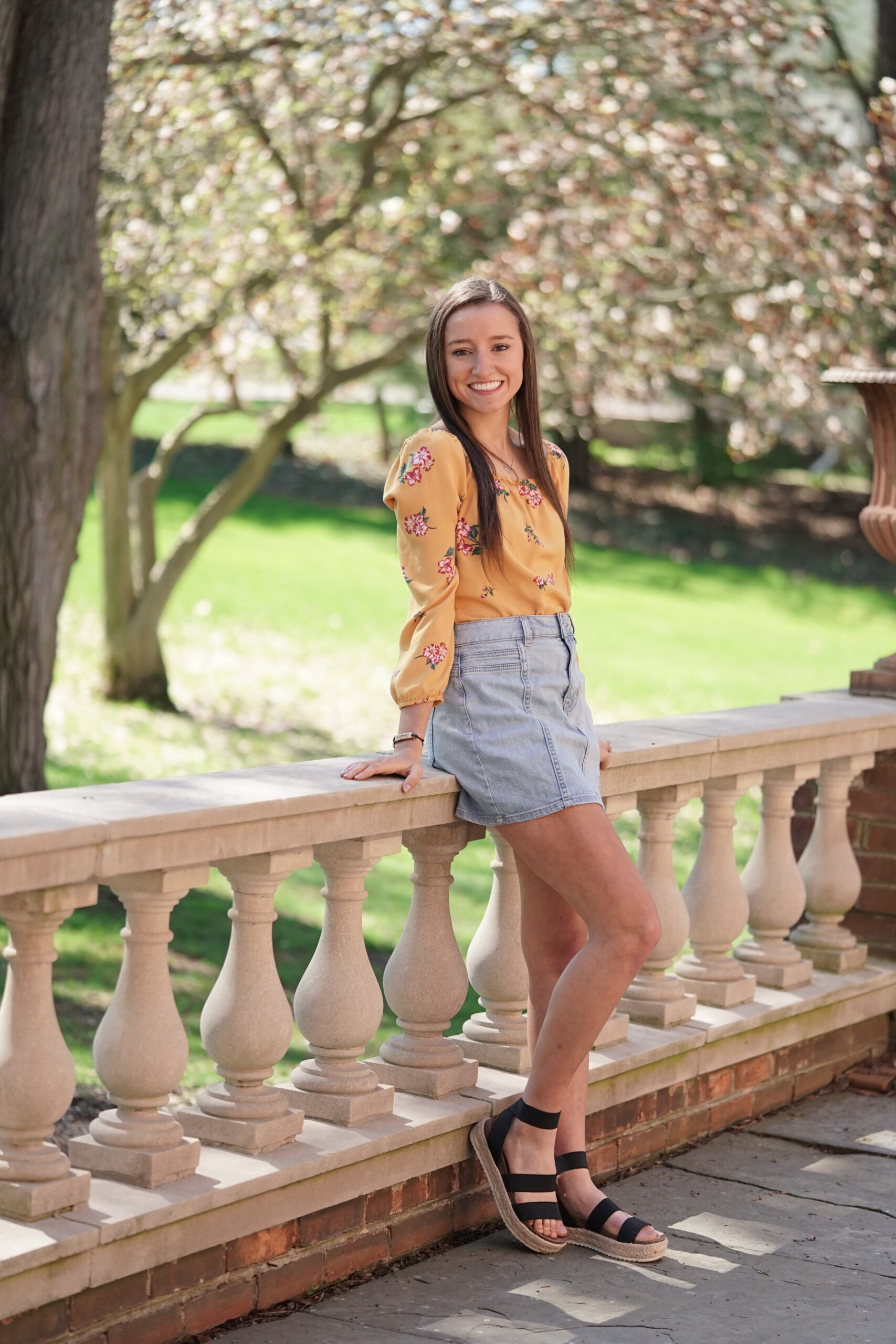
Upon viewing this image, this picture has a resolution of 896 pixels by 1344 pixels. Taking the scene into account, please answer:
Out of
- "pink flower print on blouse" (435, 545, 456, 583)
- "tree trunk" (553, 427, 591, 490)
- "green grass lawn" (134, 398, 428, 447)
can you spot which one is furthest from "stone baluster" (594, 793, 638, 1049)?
"green grass lawn" (134, 398, 428, 447)

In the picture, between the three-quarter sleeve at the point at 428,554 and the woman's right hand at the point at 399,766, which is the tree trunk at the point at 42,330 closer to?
the three-quarter sleeve at the point at 428,554

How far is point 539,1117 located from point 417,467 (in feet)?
4.08

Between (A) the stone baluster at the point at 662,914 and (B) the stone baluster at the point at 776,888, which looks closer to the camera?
(A) the stone baluster at the point at 662,914

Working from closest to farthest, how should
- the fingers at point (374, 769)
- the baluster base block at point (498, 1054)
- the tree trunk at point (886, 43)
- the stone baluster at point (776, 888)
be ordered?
1. the fingers at point (374, 769)
2. the baluster base block at point (498, 1054)
3. the stone baluster at point (776, 888)
4. the tree trunk at point (886, 43)

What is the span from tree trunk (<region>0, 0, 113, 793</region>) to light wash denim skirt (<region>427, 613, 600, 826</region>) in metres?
3.81

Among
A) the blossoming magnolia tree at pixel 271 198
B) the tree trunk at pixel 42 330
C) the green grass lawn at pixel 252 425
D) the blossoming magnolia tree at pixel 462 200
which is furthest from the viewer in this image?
the green grass lawn at pixel 252 425

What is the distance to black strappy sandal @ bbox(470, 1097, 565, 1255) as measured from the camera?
3.18 metres

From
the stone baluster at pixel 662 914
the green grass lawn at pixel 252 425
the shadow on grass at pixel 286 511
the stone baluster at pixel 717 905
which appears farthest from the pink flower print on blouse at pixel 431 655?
the green grass lawn at pixel 252 425

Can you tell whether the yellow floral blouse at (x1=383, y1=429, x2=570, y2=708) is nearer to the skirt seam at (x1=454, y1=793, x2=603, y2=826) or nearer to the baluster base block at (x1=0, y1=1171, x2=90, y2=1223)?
the skirt seam at (x1=454, y1=793, x2=603, y2=826)

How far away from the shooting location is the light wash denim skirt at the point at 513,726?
3.10m

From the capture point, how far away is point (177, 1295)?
8.99 feet

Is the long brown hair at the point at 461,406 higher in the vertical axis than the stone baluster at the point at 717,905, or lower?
higher

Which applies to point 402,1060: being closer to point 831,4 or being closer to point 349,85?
point 349,85

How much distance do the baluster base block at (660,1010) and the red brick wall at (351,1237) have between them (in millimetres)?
159
